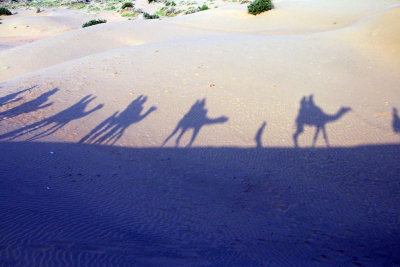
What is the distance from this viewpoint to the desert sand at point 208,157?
157 inches

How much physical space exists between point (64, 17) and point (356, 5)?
95.2 ft

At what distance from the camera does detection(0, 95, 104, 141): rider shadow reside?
24.6 feet

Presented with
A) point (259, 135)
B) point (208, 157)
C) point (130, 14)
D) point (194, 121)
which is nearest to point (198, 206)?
point (208, 157)

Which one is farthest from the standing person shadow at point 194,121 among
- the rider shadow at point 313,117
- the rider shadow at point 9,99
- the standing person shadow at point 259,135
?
the rider shadow at point 9,99

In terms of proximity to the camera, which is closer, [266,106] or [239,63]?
[266,106]

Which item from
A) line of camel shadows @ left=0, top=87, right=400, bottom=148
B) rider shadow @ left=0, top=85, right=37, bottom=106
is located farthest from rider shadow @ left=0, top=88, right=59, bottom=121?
rider shadow @ left=0, top=85, right=37, bottom=106

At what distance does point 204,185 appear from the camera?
580cm

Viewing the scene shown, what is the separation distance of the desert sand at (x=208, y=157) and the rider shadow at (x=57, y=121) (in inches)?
2.4

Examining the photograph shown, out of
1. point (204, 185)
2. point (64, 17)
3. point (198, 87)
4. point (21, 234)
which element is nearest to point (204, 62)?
point (198, 87)

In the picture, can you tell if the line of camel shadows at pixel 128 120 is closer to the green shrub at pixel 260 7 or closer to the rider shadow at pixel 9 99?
the rider shadow at pixel 9 99

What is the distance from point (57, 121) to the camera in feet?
27.5

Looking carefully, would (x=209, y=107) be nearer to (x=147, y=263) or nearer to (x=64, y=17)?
(x=147, y=263)

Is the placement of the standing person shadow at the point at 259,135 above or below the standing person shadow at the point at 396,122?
above

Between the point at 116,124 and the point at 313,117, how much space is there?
17.2 feet
